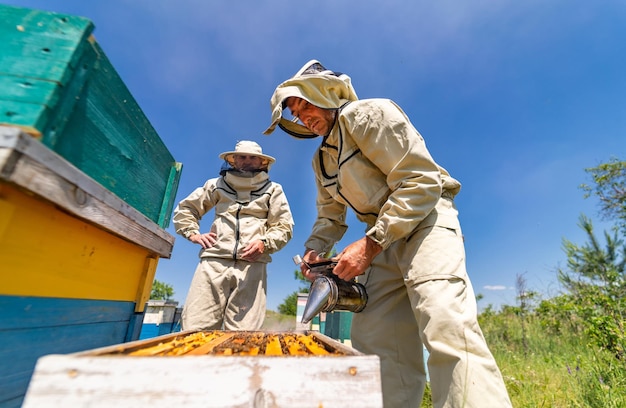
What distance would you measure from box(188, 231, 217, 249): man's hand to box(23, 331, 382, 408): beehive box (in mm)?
2249

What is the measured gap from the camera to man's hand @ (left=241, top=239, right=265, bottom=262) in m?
2.88

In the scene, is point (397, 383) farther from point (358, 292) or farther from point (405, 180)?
point (405, 180)

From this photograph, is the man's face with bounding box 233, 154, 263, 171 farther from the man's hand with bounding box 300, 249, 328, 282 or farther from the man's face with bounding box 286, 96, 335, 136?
the man's hand with bounding box 300, 249, 328, 282

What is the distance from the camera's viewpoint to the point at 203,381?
0.69 m

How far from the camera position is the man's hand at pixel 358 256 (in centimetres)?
159

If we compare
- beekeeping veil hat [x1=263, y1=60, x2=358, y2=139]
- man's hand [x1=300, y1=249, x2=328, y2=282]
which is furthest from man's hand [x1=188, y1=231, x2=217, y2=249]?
beekeeping veil hat [x1=263, y1=60, x2=358, y2=139]

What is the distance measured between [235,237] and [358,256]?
1774 millimetres

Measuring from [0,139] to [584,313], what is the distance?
22.7ft

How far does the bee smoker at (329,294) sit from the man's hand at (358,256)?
0.12m

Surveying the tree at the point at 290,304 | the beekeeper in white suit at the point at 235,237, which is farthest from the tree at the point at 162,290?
the beekeeper in white suit at the point at 235,237

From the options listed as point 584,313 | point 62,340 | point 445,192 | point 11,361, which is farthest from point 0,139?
point 584,313

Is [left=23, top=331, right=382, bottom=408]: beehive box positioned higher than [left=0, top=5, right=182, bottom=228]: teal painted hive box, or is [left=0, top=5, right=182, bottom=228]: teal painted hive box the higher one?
[left=0, top=5, right=182, bottom=228]: teal painted hive box

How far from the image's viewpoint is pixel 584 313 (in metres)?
4.84

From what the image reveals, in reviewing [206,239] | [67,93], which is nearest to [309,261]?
[206,239]
